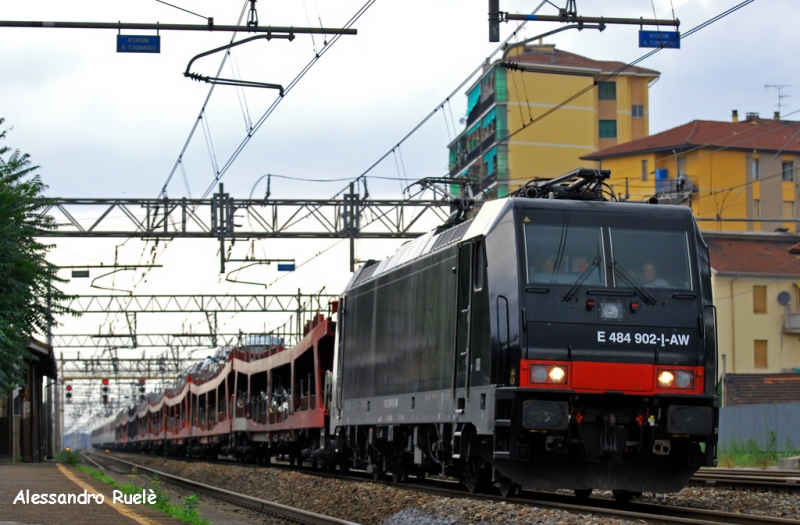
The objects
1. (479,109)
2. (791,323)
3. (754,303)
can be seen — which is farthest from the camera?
(479,109)

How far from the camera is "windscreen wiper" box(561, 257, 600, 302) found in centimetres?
1260

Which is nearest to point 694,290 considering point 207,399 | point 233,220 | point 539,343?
point 539,343

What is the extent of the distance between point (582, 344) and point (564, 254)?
109 cm

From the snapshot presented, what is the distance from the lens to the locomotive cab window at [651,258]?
13.0 metres

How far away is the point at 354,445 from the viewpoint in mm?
20438

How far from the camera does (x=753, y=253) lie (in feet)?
172

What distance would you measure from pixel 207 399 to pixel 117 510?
2852 centimetres

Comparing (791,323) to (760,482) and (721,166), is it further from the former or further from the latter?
(760,482)

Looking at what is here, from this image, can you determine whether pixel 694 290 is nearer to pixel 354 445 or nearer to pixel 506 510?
pixel 506 510

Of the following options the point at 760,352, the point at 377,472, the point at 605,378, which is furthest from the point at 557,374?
the point at 760,352

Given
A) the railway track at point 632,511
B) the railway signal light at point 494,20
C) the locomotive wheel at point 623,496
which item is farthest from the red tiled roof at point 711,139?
the locomotive wheel at point 623,496

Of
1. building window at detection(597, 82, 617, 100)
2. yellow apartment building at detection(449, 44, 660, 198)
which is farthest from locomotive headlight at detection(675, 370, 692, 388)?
building window at detection(597, 82, 617, 100)

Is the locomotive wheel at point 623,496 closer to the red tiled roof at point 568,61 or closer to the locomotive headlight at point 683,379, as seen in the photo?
the locomotive headlight at point 683,379

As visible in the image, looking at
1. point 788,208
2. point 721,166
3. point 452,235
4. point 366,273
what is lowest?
point 366,273
